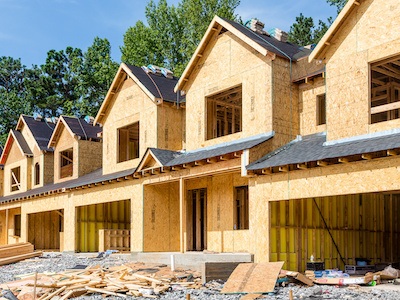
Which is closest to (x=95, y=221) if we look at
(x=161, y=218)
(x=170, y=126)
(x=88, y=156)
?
(x=88, y=156)

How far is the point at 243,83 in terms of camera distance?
20.9 m

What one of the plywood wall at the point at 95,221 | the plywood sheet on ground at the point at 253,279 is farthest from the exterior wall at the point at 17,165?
the plywood sheet on ground at the point at 253,279

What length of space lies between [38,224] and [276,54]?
21.8m

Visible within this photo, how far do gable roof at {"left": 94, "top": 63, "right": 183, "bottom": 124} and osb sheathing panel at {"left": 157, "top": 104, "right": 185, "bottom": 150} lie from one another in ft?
1.55

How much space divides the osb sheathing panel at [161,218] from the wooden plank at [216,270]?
7.23 m

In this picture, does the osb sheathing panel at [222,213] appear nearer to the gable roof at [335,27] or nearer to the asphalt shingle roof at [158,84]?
the asphalt shingle roof at [158,84]

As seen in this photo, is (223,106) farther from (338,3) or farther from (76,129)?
(338,3)

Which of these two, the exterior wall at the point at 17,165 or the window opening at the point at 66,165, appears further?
the exterior wall at the point at 17,165

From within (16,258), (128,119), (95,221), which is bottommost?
(16,258)

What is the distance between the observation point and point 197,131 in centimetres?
2267

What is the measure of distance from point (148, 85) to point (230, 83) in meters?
5.70

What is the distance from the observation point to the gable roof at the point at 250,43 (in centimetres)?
2025

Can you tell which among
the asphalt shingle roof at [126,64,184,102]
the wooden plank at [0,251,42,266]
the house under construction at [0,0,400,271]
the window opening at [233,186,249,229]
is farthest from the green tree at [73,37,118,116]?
the window opening at [233,186,249,229]

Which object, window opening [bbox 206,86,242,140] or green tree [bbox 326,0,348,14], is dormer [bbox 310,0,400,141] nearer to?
window opening [bbox 206,86,242,140]
